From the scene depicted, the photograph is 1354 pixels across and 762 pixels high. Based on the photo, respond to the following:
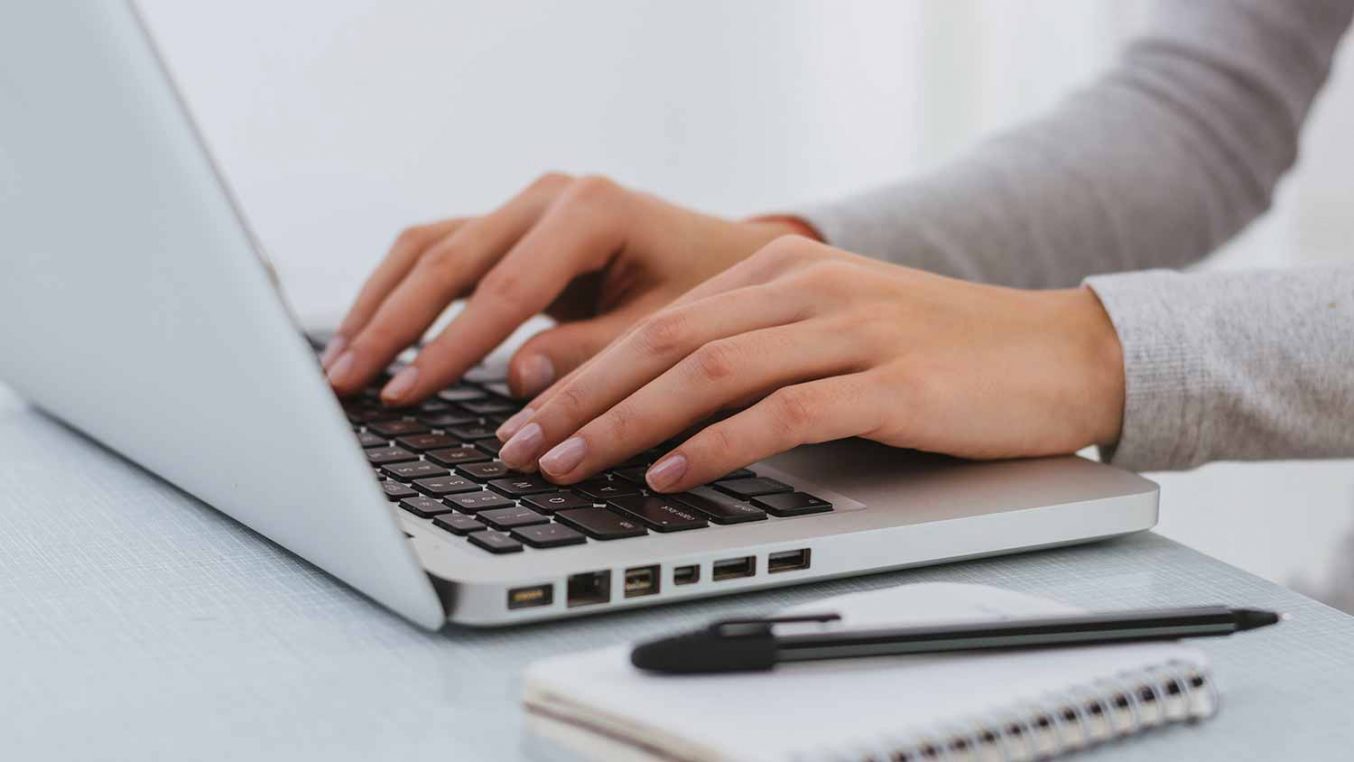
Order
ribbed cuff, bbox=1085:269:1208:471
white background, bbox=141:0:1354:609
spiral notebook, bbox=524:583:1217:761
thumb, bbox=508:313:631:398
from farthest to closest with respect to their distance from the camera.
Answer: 1. white background, bbox=141:0:1354:609
2. thumb, bbox=508:313:631:398
3. ribbed cuff, bbox=1085:269:1208:471
4. spiral notebook, bbox=524:583:1217:761

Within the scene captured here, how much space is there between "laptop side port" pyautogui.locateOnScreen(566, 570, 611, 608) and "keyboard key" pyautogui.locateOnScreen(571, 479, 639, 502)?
81 millimetres

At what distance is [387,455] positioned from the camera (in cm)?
61

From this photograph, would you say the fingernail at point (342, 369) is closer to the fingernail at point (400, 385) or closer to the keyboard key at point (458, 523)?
the fingernail at point (400, 385)

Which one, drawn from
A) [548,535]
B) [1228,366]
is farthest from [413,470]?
[1228,366]

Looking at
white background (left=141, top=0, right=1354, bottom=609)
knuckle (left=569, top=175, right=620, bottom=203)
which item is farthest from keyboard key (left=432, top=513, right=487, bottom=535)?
white background (left=141, top=0, right=1354, bottom=609)

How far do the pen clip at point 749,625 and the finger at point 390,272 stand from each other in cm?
51

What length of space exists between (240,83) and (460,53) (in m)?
0.40

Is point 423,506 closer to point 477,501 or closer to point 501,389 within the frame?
point 477,501

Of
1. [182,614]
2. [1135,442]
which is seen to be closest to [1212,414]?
[1135,442]

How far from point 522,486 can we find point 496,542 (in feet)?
0.30

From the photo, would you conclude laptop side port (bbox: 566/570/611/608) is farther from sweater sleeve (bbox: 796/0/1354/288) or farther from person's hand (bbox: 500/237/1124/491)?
sweater sleeve (bbox: 796/0/1354/288)

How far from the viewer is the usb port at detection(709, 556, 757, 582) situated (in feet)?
1.52

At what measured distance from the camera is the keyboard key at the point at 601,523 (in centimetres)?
47

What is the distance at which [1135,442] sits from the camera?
0.65 m
